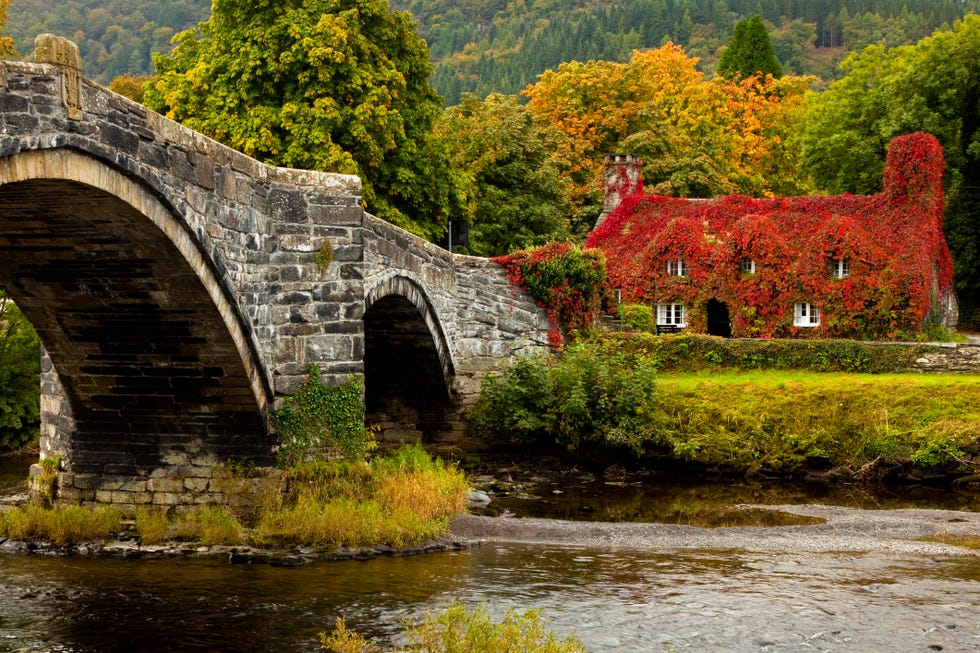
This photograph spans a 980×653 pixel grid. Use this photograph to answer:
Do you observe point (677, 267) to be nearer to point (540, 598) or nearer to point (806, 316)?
point (806, 316)

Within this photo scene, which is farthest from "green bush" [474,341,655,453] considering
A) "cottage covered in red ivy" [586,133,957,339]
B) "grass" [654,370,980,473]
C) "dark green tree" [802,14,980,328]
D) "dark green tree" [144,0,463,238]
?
"dark green tree" [802,14,980,328]

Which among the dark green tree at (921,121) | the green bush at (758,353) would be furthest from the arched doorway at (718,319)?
the dark green tree at (921,121)

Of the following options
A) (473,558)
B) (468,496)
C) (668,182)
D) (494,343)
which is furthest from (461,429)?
(668,182)

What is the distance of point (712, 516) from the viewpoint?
18.0 m

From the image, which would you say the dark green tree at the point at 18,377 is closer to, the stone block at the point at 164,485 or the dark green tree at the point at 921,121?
the stone block at the point at 164,485

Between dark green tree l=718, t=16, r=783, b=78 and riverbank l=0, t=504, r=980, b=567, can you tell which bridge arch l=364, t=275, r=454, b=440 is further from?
dark green tree l=718, t=16, r=783, b=78

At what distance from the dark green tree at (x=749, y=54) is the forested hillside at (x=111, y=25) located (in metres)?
44.6

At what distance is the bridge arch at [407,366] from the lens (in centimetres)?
2077

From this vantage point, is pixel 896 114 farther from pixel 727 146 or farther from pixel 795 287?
pixel 795 287

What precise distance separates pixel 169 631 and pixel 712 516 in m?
9.08

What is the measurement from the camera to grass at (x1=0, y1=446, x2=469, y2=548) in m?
14.9

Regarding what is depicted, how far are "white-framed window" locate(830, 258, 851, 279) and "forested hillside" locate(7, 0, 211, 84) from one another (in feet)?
206

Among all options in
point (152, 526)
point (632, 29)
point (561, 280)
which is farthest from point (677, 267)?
point (632, 29)

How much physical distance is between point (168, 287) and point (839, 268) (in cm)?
2181
